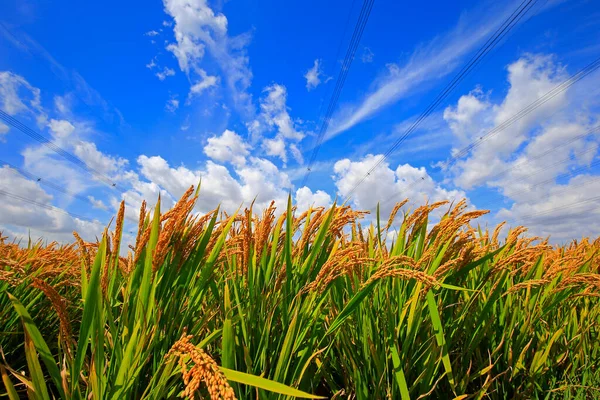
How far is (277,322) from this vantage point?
1538mm

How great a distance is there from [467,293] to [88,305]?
7.00 ft

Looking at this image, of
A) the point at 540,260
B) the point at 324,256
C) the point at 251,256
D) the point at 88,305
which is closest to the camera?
the point at 88,305

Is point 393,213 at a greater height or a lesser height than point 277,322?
greater

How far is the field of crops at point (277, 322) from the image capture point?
1.17 m

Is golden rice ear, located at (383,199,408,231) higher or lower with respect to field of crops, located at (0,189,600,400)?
higher

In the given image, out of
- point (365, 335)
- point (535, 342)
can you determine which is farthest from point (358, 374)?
point (535, 342)

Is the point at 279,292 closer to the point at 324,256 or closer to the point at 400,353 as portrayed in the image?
the point at 324,256

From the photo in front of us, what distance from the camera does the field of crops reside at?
1.17 meters

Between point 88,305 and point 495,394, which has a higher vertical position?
point 88,305

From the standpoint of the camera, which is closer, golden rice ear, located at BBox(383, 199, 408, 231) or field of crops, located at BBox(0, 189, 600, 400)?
field of crops, located at BBox(0, 189, 600, 400)

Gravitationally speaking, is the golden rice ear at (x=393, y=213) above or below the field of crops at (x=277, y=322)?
above

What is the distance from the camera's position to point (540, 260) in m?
2.38

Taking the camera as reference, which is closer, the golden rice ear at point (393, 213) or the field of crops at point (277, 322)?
the field of crops at point (277, 322)

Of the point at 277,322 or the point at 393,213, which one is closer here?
the point at 277,322
